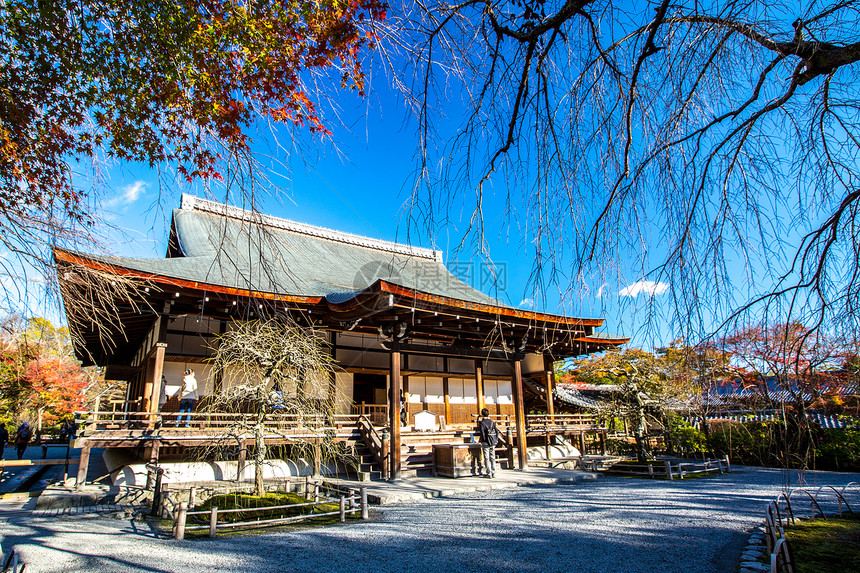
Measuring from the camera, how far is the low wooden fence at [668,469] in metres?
9.20

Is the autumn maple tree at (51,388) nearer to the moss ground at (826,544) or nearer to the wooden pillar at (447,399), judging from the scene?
the wooden pillar at (447,399)

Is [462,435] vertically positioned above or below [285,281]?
below

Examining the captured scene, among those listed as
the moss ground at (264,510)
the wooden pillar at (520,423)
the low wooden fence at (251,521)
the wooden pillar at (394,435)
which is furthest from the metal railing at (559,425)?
the moss ground at (264,510)

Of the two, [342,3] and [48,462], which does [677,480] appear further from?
[48,462]

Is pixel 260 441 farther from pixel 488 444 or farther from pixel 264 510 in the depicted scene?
pixel 488 444

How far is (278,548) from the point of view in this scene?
4.49m

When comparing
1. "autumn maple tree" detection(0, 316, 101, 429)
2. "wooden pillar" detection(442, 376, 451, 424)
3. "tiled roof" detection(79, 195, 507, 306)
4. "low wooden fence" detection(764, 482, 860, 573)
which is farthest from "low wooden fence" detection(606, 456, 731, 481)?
"autumn maple tree" detection(0, 316, 101, 429)

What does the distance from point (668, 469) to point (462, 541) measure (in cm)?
635

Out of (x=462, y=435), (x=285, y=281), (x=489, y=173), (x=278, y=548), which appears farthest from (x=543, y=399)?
(x=489, y=173)

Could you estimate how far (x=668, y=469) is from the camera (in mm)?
9016

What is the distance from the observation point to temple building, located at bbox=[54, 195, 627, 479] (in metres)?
8.02

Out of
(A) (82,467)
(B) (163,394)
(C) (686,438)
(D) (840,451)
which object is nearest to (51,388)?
(B) (163,394)

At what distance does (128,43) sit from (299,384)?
5254mm

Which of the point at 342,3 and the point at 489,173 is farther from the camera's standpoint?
the point at 342,3
